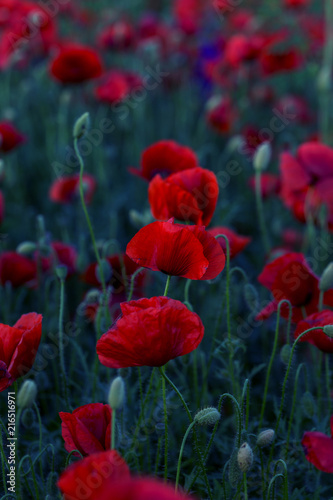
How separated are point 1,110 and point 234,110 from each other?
1.15 meters

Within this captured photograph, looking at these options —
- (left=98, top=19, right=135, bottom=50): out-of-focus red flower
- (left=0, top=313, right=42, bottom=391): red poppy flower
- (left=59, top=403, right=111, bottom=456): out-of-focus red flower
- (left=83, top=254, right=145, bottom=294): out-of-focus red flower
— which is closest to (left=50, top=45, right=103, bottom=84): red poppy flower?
(left=98, top=19, right=135, bottom=50): out-of-focus red flower

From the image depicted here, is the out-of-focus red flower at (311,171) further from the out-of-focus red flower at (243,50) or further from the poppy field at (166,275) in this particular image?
the out-of-focus red flower at (243,50)

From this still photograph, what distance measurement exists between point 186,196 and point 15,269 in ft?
1.93

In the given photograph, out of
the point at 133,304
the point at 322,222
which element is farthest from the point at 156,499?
the point at 322,222

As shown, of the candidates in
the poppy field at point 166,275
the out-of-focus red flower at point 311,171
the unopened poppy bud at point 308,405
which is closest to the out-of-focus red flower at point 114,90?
the poppy field at point 166,275

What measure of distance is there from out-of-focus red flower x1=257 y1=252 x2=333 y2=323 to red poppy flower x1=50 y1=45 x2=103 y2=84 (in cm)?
136

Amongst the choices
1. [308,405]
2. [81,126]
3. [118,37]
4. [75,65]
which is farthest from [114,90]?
[308,405]

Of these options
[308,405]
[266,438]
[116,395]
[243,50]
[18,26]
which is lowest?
[308,405]

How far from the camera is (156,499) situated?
0.51 m

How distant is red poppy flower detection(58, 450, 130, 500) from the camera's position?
65cm

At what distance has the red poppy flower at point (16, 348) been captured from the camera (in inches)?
37.2

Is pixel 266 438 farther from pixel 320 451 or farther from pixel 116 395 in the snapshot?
pixel 116 395

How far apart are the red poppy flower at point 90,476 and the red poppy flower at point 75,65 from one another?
1834 millimetres

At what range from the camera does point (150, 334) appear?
0.87m
